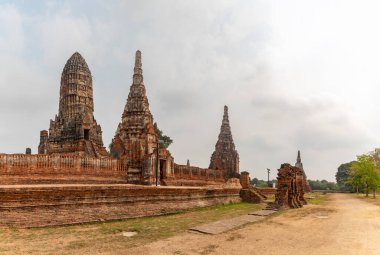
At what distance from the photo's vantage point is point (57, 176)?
1723 cm

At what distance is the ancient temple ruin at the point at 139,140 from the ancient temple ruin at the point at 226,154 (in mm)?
16223

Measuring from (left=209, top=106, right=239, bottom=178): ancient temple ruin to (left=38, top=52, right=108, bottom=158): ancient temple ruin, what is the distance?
17241 millimetres

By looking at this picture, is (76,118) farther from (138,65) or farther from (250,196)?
(250,196)

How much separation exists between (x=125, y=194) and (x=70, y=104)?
2073 cm

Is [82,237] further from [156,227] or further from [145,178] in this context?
[145,178]

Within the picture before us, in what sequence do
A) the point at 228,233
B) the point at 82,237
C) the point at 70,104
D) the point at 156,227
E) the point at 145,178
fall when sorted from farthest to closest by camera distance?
1. the point at 70,104
2. the point at 145,178
3. the point at 156,227
4. the point at 228,233
5. the point at 82,237

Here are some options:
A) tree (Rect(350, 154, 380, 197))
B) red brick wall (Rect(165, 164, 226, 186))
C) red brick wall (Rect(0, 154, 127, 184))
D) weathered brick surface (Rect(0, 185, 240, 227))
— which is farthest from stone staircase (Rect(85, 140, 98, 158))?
tree (Rect(350, 154, 380, 197))

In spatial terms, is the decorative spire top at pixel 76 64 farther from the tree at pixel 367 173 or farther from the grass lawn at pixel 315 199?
the tree at pixel 367 173

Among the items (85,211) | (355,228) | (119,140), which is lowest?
(355,228)

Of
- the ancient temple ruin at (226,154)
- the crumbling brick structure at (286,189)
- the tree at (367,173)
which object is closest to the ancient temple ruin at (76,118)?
the crumbling brick structure at (286,189)

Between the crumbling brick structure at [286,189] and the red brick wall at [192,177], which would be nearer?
the crumbling brick structure at [286,189]

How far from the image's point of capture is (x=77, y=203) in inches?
413

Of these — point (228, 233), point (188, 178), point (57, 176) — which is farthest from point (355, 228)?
point (188, 178)

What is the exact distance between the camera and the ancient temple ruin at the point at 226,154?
140ft
